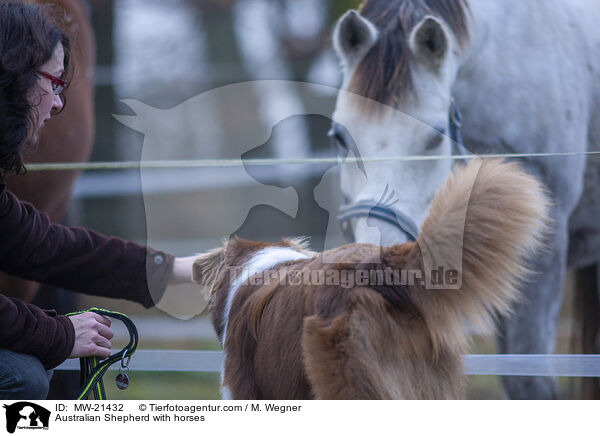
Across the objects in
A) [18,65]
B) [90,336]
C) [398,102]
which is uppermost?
[398,102]

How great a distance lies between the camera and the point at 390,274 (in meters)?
0.85

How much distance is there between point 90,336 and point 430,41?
99 centimetres

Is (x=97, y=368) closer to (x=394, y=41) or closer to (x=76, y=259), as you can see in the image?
(x=76, y=259)

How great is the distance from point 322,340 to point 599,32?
1.47m

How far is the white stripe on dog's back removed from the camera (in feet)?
3.35

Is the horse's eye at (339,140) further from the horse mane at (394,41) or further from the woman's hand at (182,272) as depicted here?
the woman's hand at (182,272)

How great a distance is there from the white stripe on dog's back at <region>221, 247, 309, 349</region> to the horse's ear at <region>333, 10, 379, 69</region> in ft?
2.19

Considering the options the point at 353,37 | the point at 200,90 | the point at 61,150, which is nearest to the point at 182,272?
the point at 353,37

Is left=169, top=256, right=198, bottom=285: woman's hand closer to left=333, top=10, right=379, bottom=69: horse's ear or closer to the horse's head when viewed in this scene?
the horse's head

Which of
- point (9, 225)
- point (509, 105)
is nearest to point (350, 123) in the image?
point (509, 105)

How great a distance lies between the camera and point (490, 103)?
166 cm

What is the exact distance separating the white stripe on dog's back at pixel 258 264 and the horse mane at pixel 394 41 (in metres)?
0.54
